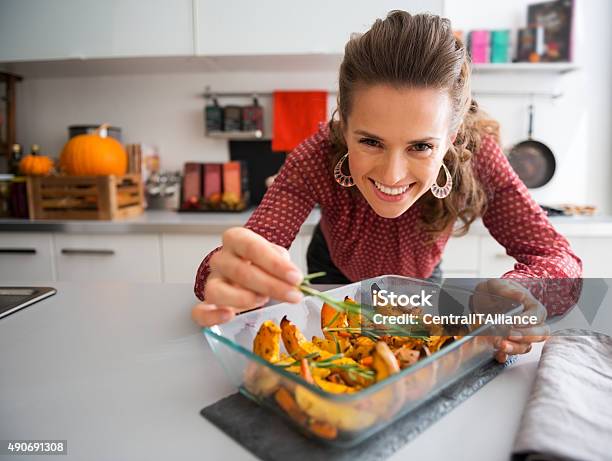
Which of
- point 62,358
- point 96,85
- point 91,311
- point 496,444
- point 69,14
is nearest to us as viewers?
point 496,444

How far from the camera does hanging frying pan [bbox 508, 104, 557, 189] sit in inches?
94.7

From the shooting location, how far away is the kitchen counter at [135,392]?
1.51 ft

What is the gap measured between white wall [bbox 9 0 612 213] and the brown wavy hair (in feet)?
4.75

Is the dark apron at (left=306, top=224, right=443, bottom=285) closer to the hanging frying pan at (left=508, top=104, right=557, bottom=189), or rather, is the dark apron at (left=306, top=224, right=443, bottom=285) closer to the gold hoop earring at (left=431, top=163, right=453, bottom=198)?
the gold hoop earring at (left=431, top=163, right=453, bottom=198)

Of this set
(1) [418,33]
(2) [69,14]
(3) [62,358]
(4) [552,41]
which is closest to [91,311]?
(3) [62,358]

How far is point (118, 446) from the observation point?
464mm

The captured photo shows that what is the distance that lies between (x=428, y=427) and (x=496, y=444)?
0.22 ft

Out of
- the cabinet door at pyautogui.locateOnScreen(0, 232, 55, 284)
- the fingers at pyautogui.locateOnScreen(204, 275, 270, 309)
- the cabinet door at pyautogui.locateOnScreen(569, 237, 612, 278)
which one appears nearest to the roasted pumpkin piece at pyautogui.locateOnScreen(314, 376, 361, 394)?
the fingers at pyautogui.locateOnScreen(204, 275, 270, 309)

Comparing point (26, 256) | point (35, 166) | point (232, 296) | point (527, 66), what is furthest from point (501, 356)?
point (35, 166)

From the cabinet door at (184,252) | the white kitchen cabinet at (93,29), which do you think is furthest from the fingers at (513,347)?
the white kitchen cabinet at (93,29)

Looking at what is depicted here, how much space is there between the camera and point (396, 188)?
843 mm

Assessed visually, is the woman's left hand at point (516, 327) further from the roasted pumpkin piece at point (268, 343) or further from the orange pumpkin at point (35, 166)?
the orange pumpkin at point (35, 166)

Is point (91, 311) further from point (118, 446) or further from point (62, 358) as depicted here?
point (118, 446)

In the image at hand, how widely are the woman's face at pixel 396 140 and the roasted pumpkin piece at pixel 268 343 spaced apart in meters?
0.40
